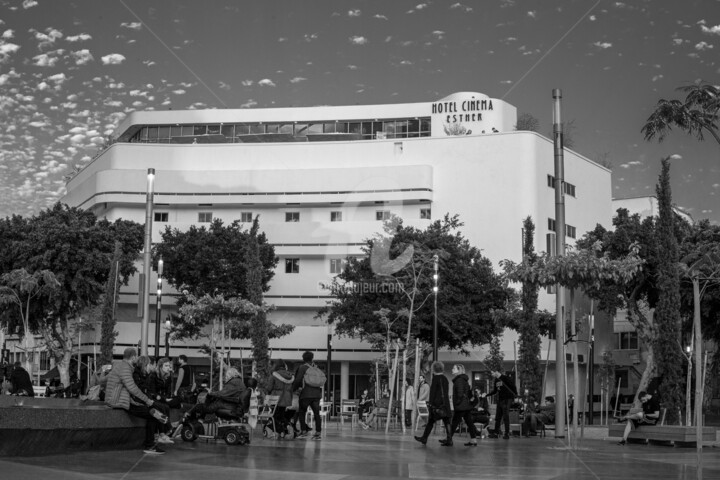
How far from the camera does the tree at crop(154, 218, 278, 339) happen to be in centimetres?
5625

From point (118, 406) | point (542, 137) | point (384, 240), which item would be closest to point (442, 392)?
point (118, 406)

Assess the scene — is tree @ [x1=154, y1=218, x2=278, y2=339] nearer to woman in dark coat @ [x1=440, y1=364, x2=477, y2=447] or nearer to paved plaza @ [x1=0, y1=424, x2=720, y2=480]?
paved plaza @ [x1=0, y1=424, x2=720, y2=480]

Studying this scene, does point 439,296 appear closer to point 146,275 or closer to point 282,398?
point 146,275

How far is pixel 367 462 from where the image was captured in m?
15.7

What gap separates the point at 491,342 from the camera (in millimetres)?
52594

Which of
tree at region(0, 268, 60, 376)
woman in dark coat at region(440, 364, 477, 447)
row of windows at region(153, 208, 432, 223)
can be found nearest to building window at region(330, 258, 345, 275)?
row of windows at region(153, 208, 432, 223)

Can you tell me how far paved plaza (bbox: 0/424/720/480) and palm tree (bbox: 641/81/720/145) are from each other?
2772 cm

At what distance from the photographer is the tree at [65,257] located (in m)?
55.0

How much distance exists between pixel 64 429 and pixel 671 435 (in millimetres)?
12685

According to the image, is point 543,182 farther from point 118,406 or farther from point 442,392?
point 118,406

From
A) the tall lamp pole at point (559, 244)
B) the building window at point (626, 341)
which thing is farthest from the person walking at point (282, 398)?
the building window at point (626, 341)

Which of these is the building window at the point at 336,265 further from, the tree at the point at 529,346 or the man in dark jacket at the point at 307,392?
the man in dark jacket at the point at 307,392

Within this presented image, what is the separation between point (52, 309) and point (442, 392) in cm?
4154

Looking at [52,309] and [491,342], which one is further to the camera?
[52,309]
